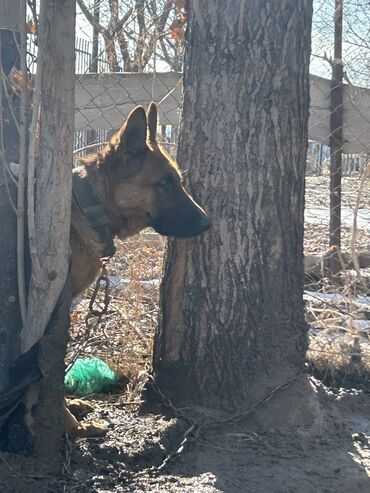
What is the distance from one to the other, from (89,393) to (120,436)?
30.2 inches

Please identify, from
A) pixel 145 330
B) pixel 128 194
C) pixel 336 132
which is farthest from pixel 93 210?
pixel 336 132

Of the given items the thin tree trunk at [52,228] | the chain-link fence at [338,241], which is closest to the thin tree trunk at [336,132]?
the chain-link fence at [338,241]

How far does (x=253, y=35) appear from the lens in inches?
135

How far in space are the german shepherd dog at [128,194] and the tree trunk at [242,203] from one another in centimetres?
21

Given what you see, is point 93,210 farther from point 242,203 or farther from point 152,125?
point 152,125

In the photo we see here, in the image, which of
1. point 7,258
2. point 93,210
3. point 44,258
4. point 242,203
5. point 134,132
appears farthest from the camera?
point 134,132

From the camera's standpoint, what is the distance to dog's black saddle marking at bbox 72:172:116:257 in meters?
3.63

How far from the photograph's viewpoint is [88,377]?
13.2 feet

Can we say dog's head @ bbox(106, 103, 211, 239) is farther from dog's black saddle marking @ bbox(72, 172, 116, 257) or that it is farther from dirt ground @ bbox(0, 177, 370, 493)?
dirt ground @ bbox(0, 177, 370, 493)

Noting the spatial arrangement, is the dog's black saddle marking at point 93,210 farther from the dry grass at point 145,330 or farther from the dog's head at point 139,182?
the dry grass at point 145,330

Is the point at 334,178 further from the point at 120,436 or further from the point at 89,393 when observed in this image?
the point at 120,436

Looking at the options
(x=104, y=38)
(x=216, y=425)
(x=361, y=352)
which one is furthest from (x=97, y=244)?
(x=104, y=38)

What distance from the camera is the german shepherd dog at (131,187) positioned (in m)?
3.80

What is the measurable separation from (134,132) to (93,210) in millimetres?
625
